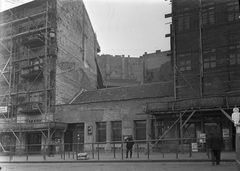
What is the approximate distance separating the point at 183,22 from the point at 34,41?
52.2ft

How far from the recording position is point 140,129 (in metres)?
29.8

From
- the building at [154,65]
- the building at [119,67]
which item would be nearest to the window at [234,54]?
the building at [154,65]

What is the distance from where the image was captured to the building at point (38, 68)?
33500 mm

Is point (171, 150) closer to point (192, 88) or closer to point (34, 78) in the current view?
point (192, 88)

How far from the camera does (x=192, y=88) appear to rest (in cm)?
2544

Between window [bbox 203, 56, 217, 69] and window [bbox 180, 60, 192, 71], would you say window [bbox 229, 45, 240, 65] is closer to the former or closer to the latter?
window [bbox 203, 56, 217, 69]

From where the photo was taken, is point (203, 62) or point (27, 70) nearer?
point (203, 62)

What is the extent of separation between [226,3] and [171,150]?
1215 centimetres

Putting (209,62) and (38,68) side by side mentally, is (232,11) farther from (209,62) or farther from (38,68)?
(38,68)

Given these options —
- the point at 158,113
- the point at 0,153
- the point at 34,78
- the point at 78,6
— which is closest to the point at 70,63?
Answer: the point at 34,78

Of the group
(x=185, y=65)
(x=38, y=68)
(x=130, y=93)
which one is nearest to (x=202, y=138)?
(x=185, y=65)

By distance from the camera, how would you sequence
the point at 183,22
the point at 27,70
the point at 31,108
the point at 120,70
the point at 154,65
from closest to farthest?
the point at 183,22, the point at 31,108, the point at 27,70, the point at 154,65, the point at 120,70

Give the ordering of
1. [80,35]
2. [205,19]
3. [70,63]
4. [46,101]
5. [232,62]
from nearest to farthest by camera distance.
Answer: [232,62] < [205,19] < [46,101] < [70,63] < [80,35]

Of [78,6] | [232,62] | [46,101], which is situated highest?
[78,6]
